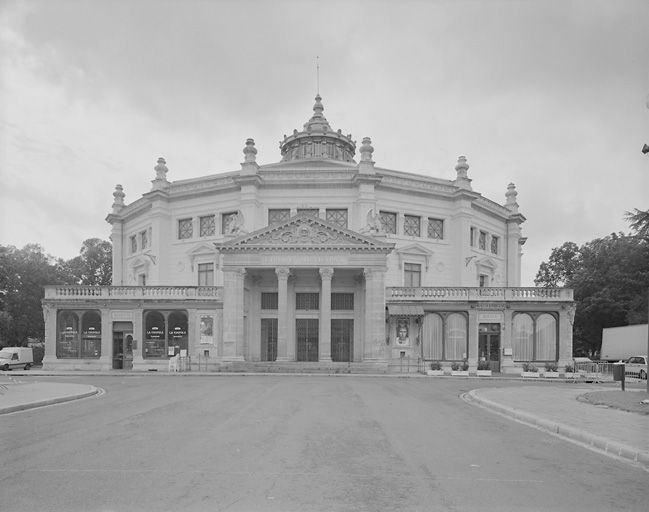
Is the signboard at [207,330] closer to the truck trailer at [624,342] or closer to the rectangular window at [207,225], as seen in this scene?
the rectangular window at [207,225]

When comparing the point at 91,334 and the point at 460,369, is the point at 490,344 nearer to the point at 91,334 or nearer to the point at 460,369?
the point at 460,369

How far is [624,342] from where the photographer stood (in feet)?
163

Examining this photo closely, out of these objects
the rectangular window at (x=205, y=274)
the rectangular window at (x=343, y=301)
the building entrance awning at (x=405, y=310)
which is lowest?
the building entrance awning at (x=405, y=310)

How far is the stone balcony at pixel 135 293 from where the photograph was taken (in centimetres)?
4634

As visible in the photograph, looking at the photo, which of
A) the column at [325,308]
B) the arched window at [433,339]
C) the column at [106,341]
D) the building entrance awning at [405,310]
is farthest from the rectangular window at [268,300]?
the arched window at [433,339]

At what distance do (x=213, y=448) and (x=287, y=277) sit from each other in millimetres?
34286

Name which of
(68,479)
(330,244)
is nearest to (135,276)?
(330,244)

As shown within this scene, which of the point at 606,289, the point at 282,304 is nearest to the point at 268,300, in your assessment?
the point at 282,304

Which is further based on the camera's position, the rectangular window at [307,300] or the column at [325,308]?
the rectangular window at [307,300]

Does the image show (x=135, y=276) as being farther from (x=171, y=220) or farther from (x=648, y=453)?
(x=648, y=453)

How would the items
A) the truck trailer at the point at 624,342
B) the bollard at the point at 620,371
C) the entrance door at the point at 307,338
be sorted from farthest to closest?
the entrance door at the point at 307,338 → the truck trailer at the point at 624,342 → the bollard at the point at 620,371

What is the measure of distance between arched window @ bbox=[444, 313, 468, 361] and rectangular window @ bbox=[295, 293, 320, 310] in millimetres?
10314

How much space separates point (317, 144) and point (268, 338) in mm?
27255

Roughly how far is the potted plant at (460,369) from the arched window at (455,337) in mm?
2362
